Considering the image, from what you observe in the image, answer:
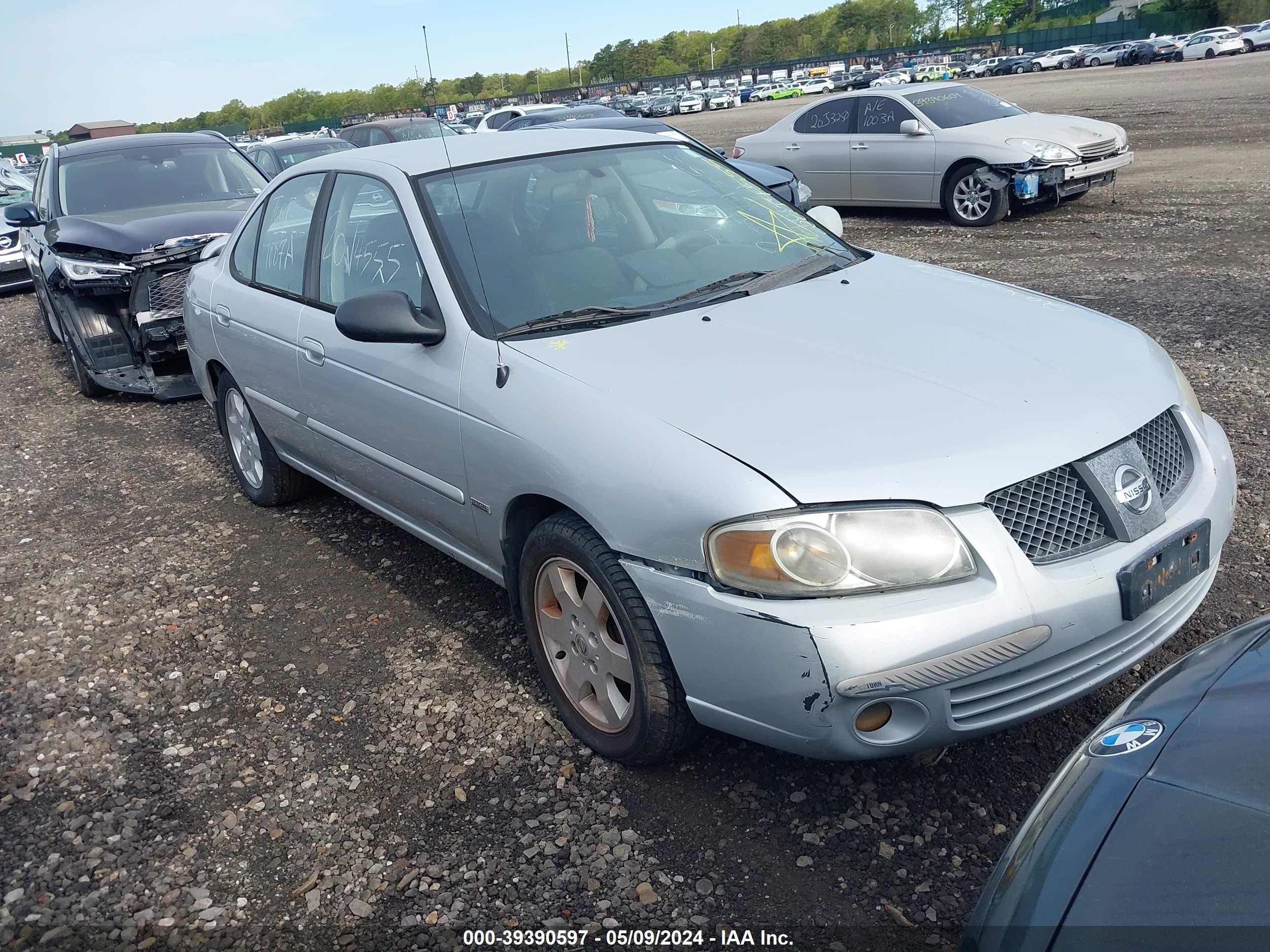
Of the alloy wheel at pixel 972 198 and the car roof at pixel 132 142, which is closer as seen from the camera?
the car roof at pixel 132 142

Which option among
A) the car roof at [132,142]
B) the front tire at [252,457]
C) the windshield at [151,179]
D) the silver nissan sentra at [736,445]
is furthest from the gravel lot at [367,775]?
the car roof at [132,142]

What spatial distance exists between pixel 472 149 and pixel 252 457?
218 cm

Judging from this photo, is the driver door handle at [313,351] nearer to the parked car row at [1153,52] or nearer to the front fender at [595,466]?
the front fender at [595,466]

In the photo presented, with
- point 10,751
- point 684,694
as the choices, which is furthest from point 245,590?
point 684,694

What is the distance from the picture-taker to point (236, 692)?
142 inches

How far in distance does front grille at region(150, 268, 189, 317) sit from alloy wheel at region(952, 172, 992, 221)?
811 cm

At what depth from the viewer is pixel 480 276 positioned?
333 cm

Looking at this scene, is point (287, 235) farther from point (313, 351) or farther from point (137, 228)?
point (137, 228)

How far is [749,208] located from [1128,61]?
56246mm

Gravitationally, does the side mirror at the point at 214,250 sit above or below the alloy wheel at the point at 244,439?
above

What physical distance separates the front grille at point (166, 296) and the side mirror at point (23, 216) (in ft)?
4.30

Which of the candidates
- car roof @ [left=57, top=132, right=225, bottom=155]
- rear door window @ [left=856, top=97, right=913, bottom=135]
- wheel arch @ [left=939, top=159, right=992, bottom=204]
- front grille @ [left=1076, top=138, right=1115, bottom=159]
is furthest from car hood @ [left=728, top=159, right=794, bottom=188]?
car roof @ [left=57, top=132, right=225, bottom=155]

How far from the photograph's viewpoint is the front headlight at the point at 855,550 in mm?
2314

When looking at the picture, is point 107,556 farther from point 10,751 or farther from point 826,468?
point 826,468
